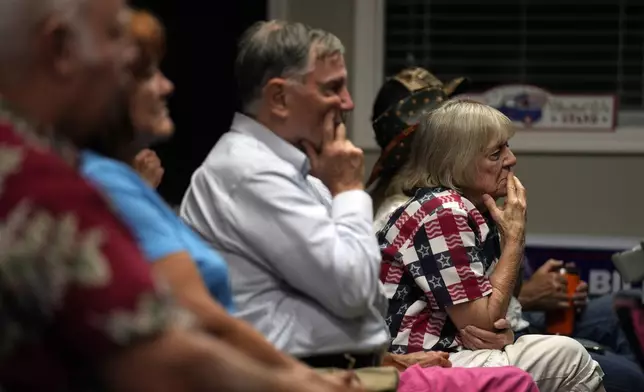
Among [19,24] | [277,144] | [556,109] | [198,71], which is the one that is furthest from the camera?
[556,109]

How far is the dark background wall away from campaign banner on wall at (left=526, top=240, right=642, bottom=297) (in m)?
1.39

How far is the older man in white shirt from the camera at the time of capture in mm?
1938

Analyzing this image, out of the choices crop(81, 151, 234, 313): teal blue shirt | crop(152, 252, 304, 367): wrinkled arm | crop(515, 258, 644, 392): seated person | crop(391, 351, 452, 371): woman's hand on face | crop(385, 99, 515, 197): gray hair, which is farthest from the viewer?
crop(515, 258, 644, 392): seated person

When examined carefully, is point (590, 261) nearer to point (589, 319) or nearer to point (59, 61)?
point (589, 319)

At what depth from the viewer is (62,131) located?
102 cm

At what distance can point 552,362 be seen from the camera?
8.78ft

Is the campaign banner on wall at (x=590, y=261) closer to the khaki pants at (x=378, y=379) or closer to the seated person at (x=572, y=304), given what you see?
the seated person at (x=572, y=304)

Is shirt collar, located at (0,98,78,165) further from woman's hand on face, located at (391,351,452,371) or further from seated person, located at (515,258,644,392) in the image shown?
seated person, located at (515,258,644,392)

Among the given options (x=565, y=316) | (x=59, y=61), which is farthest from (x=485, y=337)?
(x=59, y=61)

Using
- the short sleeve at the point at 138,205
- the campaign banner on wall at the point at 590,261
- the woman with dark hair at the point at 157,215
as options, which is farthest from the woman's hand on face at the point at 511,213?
the campaign banner on wall at the point at 590,261

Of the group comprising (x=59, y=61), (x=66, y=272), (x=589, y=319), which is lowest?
(x=589, y=319)

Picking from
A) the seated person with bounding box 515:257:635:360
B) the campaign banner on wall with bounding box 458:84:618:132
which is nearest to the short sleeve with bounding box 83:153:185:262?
the seated person with bounding box 515:257:635:360

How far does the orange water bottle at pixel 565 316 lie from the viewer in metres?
3.57

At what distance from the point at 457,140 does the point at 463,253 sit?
0.36 metres
